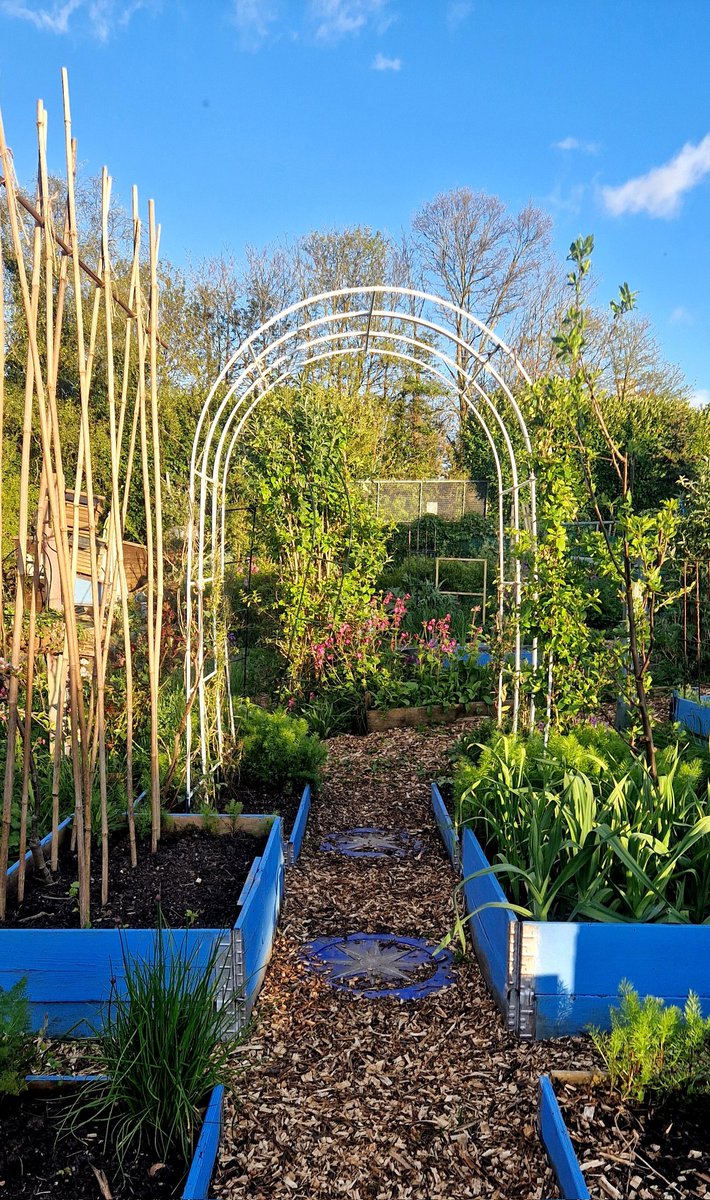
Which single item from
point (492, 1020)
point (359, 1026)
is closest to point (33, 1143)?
point (359, 1026)

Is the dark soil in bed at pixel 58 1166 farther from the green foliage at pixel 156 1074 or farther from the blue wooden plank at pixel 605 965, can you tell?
the blue wooden plank at pixel 605 965

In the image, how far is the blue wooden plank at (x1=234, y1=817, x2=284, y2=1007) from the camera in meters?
2.47

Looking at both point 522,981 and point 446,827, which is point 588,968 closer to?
point 522,981

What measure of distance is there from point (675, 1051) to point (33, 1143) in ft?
5.01

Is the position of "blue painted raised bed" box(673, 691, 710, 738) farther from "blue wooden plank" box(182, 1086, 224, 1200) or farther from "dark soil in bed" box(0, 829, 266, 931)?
"blue wooden plank" box(182, 1086, 224, 1200)

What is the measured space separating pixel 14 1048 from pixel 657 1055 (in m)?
1.57

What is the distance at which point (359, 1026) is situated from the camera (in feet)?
8.19

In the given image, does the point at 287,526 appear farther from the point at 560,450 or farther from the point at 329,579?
the point at 560,450

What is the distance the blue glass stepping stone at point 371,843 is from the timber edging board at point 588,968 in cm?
177

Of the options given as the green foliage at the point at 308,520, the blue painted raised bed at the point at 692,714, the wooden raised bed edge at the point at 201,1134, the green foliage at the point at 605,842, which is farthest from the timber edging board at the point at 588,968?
the green foliage at the point at 308,520

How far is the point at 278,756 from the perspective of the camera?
14.7ft

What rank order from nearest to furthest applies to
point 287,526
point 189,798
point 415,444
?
point 189,798
point 287,526
point 415,444

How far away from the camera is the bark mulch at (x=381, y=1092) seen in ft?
5.97

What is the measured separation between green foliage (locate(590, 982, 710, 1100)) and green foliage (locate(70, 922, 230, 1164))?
1.01m
